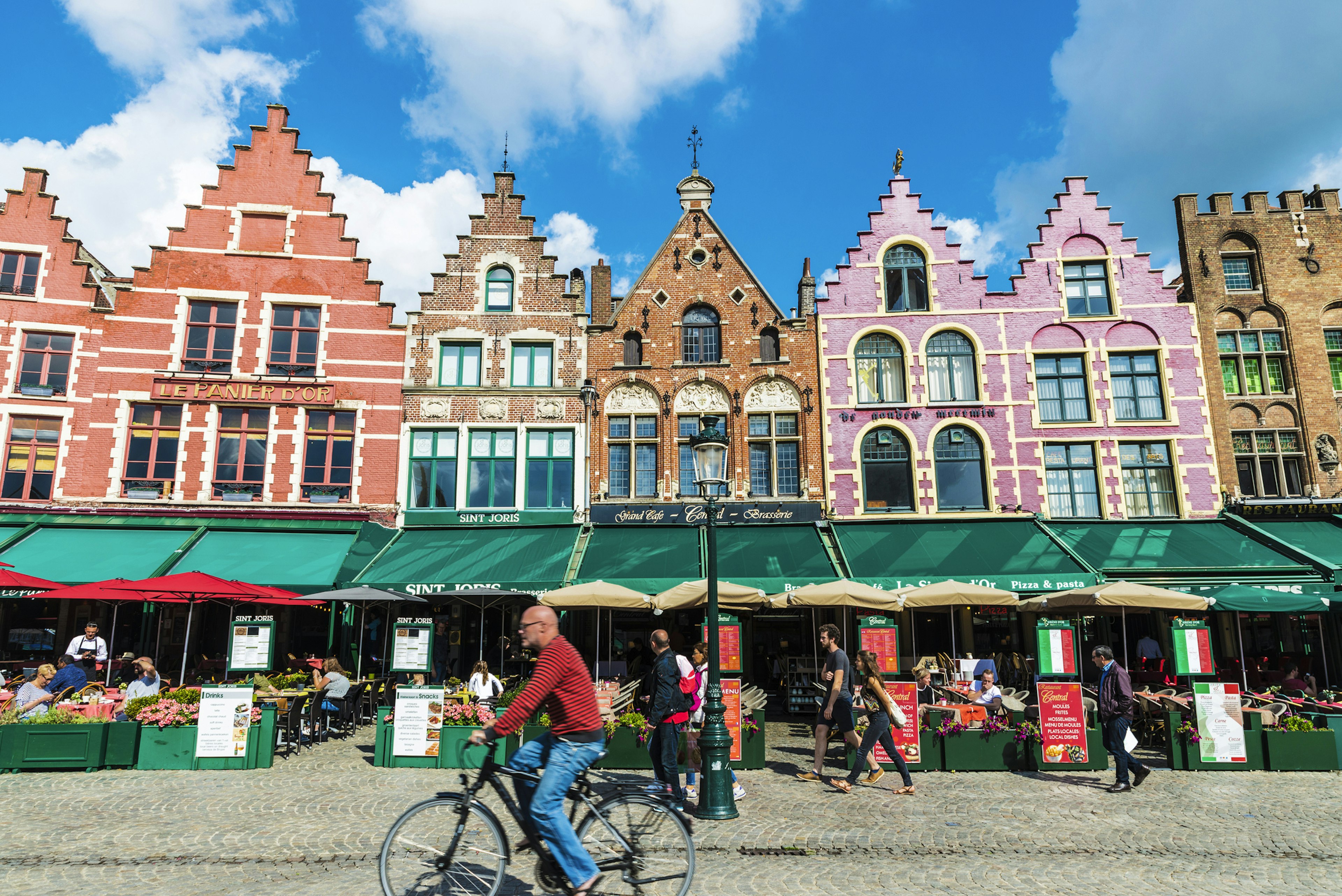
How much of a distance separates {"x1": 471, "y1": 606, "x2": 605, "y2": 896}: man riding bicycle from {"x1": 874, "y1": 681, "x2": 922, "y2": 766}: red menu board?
22.3 ft

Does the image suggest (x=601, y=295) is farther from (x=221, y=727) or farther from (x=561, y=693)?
(x=561, y=693)

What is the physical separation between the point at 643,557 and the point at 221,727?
356 inches

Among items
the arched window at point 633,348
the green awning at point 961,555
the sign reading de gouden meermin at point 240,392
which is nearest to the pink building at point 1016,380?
the green awning at point 961,555

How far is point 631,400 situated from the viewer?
824 inches

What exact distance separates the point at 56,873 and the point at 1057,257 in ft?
73.9

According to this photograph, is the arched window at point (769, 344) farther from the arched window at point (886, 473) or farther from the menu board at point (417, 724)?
the menu board at point (417, 724)

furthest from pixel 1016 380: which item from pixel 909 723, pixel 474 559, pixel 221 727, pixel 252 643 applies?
pixel 221 727

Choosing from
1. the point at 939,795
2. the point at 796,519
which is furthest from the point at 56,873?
the point at 796,519

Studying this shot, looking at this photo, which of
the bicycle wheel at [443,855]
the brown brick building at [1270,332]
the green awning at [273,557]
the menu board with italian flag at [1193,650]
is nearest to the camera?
the bicycle wheel at [443,855]

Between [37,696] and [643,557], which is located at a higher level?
[643,557]

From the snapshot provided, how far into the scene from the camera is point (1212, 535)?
62.3 ft

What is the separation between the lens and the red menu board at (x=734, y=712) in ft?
37.2

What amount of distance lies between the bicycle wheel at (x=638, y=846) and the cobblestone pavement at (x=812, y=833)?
2.91ft

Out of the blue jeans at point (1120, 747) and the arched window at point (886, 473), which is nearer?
the blue jeans at point (1120, 747)
